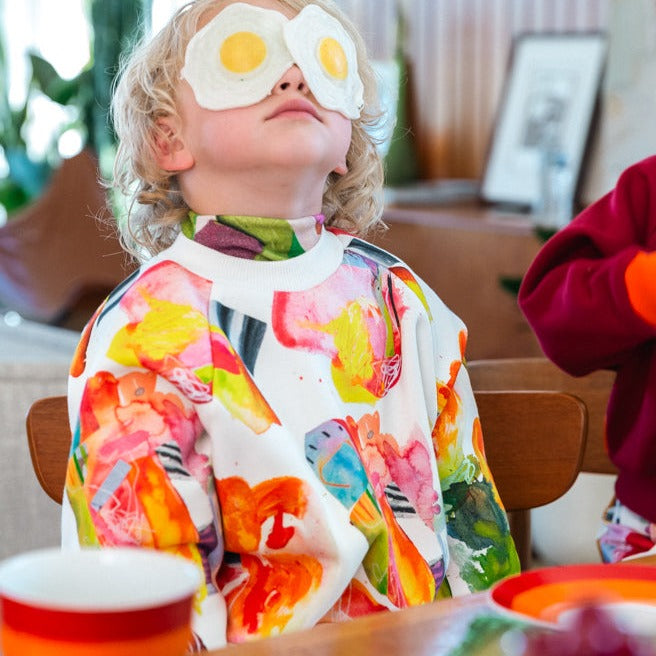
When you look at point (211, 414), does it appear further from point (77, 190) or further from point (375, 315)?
point (77, 190)

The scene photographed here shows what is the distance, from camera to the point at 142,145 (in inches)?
44.5

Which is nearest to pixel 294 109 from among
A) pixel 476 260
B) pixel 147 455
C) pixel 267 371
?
pixel 267 371

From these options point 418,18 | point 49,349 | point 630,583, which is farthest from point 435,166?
point 630,583

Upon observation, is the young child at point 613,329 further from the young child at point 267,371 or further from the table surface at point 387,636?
the table surface at point 387,636

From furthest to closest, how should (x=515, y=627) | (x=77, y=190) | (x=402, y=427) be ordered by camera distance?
(x=77, y=190), (x=402, y=427), (x=515, y=627)

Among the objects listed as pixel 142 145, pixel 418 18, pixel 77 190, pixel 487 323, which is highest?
pixel 142 145

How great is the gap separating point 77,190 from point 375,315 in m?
2.69

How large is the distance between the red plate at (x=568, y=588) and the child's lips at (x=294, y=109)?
49 cm

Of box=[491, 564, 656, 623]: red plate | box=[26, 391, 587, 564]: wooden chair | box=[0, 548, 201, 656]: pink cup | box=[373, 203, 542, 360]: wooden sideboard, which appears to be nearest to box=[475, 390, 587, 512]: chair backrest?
box=[26, 391, 587, 564]: wooden chair

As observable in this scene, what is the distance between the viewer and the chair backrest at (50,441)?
1.16 m

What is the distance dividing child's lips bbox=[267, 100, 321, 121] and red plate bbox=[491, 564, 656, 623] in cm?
49

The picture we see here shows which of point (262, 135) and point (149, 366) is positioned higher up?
point (262, 135)

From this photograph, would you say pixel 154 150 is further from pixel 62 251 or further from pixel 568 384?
pixel 62 251

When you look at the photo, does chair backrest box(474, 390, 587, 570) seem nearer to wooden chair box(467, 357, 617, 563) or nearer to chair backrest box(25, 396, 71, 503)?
wooden chair box(467, 357, 617, 563)
